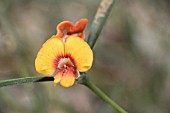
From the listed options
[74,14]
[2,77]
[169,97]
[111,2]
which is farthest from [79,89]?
[111,2]

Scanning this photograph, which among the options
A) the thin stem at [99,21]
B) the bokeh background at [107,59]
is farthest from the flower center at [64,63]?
the bokeh background at [107,59]

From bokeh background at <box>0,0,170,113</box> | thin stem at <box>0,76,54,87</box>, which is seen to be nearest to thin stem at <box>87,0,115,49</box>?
thin stem at <box>0,76,54,87</box>

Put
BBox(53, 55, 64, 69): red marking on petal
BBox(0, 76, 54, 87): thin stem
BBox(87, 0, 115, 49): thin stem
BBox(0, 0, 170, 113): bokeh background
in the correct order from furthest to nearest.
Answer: BBox(0, 0, 170, 113): bokeh background → BBox(87, 0, 115, 49): thin stem → BBox(53, 55, 64, 69): red marking on petal → BBox(0, 76, 54, 87): thin stem

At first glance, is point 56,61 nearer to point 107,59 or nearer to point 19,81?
point 19,81

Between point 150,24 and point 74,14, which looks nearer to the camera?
point 150,24

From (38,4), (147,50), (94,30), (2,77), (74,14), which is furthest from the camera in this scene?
(74,14)

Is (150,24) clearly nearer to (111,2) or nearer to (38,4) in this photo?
(38,4)

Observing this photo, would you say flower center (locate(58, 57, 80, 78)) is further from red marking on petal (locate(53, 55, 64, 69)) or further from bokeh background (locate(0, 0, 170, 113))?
bokeh background (locate(0, 0, 170, 113))

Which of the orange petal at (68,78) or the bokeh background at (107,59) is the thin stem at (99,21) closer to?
the orange petal at (68,78)
